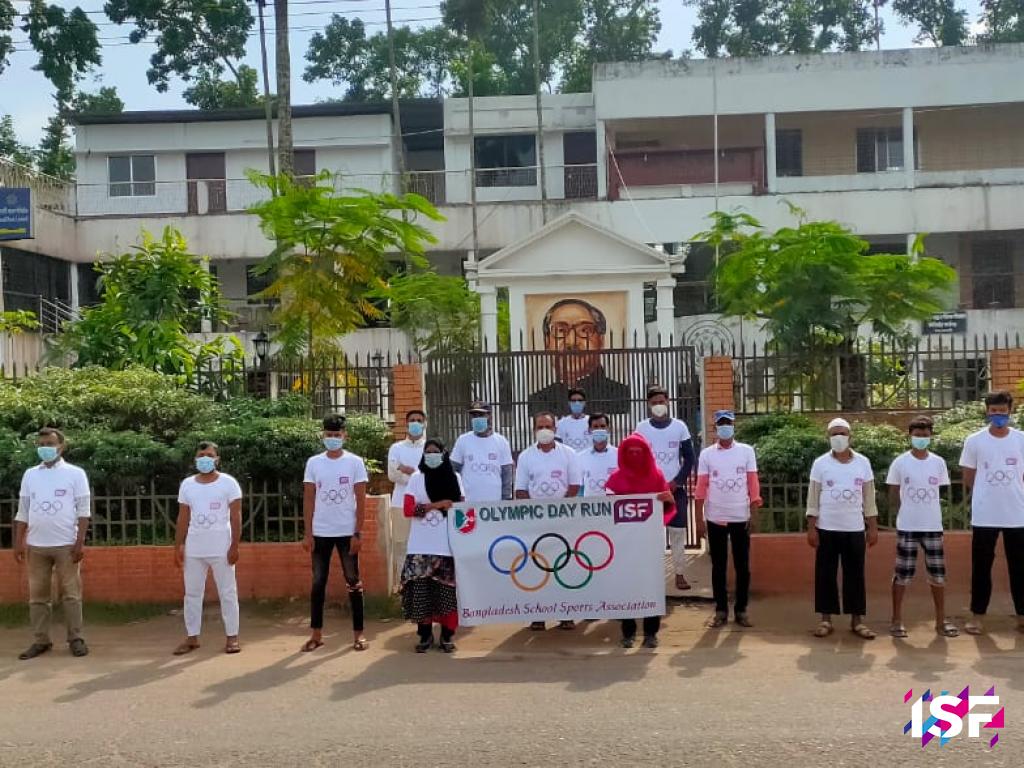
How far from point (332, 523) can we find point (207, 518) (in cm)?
93

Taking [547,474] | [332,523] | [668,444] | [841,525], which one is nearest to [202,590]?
[332,523]

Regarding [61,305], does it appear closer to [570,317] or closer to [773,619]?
[570,317]

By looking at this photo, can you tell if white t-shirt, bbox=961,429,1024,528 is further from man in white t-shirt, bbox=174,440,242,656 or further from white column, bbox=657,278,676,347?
white column, bbox=657,278,676,347

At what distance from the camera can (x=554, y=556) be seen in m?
8.65

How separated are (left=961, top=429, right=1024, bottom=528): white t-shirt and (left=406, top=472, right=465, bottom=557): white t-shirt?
405cm

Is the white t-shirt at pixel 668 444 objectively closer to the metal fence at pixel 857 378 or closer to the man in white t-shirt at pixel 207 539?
the metal fence at pixel 857 378

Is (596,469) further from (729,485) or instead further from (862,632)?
(862,632)

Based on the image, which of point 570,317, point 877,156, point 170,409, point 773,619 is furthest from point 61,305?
point 773,619

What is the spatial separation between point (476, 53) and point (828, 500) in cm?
3662

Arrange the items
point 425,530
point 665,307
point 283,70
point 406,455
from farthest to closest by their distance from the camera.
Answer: point 283,70
point 665,307
point 406,455
point 425,530

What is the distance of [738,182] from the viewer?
28688mm

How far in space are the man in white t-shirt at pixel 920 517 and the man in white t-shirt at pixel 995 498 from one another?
0.91 feet

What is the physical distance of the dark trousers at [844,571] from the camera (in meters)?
8.50

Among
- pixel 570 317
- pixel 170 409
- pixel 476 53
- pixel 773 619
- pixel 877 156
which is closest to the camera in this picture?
pixel 773 619
